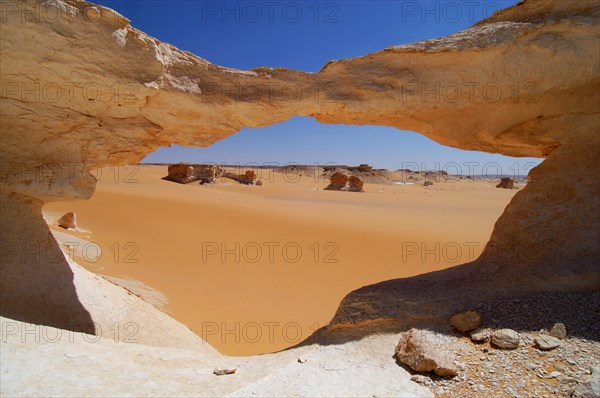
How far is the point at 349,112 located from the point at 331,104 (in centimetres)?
27

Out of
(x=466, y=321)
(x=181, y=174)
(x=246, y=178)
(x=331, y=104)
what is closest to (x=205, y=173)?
(x=181, y=174)

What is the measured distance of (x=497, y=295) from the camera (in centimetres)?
364

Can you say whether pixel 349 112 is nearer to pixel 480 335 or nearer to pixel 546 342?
pixel 480 335

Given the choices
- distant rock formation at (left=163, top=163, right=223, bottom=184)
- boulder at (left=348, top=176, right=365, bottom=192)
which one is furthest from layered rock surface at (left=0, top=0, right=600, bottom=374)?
boulder at (left=348, top=176, right=365, bottom=192)

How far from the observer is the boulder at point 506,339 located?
2.93 meters

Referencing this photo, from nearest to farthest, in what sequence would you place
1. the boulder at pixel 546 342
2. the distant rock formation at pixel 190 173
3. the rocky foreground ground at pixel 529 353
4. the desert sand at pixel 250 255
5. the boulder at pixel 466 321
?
the rocky foreground ground at pixel 529 353 → the boulder at pixel 546 342 → the boulder at pixel 466 321 → the desert sand at pixel 250 255 → the distant rock formation at pixel 190 173

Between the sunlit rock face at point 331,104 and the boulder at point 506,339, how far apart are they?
97cm

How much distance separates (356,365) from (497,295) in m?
1.70

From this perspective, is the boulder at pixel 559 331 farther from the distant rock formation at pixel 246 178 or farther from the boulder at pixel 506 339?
the distant rock formation at pixel 246 178

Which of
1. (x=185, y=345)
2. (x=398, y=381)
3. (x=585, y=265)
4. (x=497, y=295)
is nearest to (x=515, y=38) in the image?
(x=585, y=265)

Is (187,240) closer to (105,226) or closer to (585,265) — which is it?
(105,226)

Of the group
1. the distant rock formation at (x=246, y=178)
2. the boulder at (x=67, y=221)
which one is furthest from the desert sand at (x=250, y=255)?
the distant rock formation at (x=246, y=178)

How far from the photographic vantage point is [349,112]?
4.94 meters

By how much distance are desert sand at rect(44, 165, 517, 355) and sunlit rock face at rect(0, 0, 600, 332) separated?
304 centimetres
